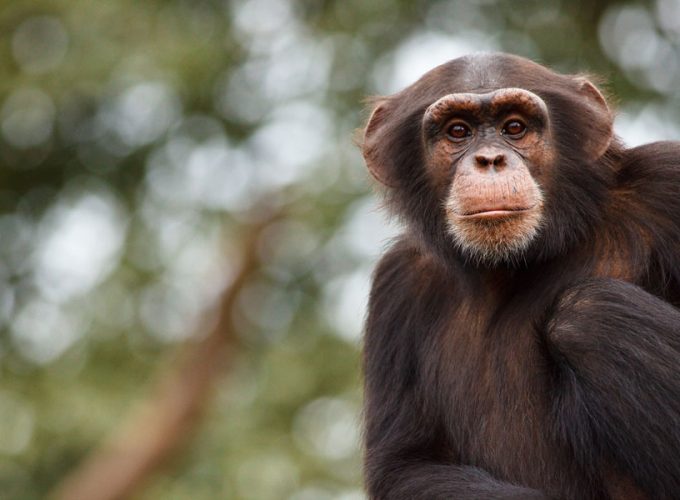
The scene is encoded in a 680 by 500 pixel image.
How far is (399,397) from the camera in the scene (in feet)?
19.0

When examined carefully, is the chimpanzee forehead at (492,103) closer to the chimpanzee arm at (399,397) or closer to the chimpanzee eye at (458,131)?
the chimpanzee eye at (458,131)

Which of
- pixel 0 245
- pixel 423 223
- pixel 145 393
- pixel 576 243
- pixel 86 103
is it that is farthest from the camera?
pixel 0 245

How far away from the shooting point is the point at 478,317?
5.59 meters

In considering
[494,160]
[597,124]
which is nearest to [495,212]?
[494,160]

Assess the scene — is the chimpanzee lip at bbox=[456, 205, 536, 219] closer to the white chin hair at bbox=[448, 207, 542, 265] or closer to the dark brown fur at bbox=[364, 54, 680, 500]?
the white chin hair at bbox=[448, 207, 542, 265]

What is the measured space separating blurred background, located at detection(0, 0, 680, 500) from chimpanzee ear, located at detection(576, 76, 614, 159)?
315 inches

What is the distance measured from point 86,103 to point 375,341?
11.6 metres

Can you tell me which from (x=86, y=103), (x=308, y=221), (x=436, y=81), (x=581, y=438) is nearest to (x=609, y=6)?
(x=308, y=221)

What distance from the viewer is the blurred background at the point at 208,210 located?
570 inches

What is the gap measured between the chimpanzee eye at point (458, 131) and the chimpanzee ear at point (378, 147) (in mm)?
473

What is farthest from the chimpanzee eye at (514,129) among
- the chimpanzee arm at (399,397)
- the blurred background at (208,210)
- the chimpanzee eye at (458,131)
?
the blurred background at (208,210)

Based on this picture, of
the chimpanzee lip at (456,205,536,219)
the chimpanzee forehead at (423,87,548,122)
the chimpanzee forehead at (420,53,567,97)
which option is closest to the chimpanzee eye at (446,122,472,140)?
the chimpanzee forehead at (423,87,548,122)

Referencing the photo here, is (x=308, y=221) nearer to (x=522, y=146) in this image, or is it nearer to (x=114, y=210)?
(x=114, y=210)

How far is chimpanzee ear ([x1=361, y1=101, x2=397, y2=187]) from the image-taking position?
5953 mm
